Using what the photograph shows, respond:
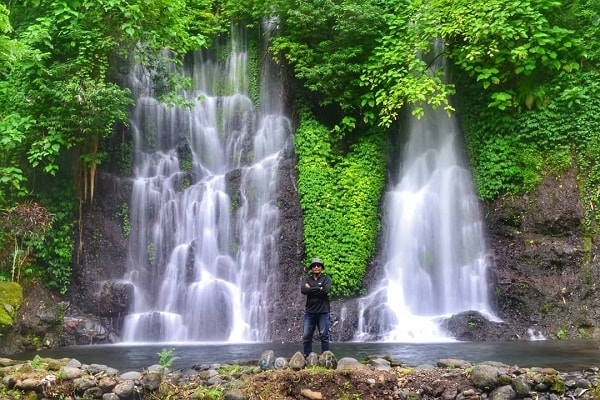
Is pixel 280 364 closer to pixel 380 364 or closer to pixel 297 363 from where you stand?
pixel 297 363

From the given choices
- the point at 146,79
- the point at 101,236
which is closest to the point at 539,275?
the point at 101,236

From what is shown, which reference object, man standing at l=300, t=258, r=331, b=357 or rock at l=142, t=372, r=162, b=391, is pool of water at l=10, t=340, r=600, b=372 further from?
rock at l=142, t=372, r=162, b=391

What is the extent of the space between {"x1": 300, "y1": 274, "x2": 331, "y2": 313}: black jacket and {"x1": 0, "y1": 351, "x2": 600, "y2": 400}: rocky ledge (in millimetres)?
1060

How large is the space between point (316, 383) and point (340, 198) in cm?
823

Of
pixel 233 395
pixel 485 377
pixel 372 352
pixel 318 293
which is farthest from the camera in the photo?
pixel 372 352

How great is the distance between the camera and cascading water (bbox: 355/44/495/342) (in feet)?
42.0

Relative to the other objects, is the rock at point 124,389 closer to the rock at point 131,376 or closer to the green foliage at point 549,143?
the rock at point 131,376

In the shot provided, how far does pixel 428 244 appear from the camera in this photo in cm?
1430

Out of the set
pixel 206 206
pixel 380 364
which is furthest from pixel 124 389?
pixel 206 206

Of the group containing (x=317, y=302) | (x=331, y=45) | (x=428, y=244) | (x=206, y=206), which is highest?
(x=331, y=45)

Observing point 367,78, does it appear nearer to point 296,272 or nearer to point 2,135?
point 296,272

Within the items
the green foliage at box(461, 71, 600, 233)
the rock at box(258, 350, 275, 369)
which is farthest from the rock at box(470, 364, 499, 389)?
the green foliage at box(461, 71, 600, 233)

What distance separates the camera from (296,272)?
14.0m

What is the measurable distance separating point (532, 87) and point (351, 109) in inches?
182
